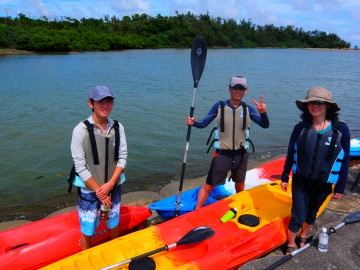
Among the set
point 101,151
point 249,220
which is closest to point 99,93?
point 101,151

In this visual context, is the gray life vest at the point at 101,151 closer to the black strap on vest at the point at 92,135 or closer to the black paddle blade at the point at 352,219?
the black strap on vest at the point at 92,135

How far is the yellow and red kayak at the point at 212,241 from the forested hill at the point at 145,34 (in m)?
51.9

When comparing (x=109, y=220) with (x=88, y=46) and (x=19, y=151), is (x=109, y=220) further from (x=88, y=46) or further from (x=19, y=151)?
(x=88, y=46)

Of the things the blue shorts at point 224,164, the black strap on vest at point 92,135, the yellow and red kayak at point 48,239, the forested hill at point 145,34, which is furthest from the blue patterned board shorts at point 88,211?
the forested hill at point 145,34

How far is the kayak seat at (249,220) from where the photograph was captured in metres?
3.35

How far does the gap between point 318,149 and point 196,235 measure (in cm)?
131

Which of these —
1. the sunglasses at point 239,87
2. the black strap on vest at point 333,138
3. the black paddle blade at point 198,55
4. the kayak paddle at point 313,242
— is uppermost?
the black paddle blade at point 198,55

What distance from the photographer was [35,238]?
11.5ft

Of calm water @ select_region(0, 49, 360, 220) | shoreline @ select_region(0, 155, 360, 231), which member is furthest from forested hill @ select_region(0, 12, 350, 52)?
shoreline @ select_region(0, 155, 360, 231)

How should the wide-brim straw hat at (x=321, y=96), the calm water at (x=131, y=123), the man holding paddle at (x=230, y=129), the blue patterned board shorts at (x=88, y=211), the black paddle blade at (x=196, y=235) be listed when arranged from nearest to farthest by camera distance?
1. the wide-brim straw hat at (x=321, y=96)
2. the blue patterned board shorts at (x=88, y=211)
3. the black paddle blade at (x=196, y=235)
4. the man holding paddle at (x=230, y=129)
5. the calm water at (x=131, y=123)

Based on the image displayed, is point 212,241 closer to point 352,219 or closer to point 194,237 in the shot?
point 194,237

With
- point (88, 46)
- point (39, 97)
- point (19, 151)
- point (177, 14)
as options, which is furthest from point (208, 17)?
point (19, 151)

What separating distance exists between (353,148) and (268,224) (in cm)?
457

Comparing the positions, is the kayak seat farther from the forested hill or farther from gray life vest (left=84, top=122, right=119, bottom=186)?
the forested hill
